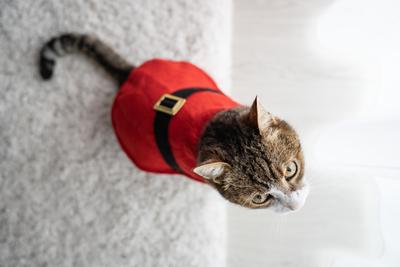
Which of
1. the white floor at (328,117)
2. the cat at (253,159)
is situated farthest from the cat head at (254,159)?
the white floor at (328,117)

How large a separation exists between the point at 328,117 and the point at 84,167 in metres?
0.79

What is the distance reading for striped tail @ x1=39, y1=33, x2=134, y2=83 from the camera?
1002 mm

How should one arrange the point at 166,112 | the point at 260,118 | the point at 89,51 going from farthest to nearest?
1. the point at 89,51
2. the point at 166,112
3. the point at 260,118

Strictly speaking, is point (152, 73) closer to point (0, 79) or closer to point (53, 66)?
point (53, 66)

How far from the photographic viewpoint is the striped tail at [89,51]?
1002mm

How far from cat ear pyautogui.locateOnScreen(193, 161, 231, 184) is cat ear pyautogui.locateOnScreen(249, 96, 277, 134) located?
0.10 metres

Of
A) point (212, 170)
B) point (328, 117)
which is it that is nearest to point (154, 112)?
point (212, 170)

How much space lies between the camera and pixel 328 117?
114cm

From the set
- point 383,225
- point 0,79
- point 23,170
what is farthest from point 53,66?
point 383,225

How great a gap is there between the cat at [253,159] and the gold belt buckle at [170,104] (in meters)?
0.08

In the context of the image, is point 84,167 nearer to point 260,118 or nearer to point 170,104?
point 170,104

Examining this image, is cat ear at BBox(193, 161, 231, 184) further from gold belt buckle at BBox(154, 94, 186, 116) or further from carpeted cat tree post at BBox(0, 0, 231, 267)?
carpeted cat tree post at BBox(0, 0, 231, 267)

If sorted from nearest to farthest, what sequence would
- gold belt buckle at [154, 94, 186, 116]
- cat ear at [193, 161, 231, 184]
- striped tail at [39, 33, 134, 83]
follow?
1. cat ear at [193, 161, 231, 184]
2. gold belt buckle at [154, 94, 186, 116]
3. striped tail at [39, 33, 134, 83]

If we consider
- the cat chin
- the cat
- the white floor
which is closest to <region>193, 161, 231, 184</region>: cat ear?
the cat
